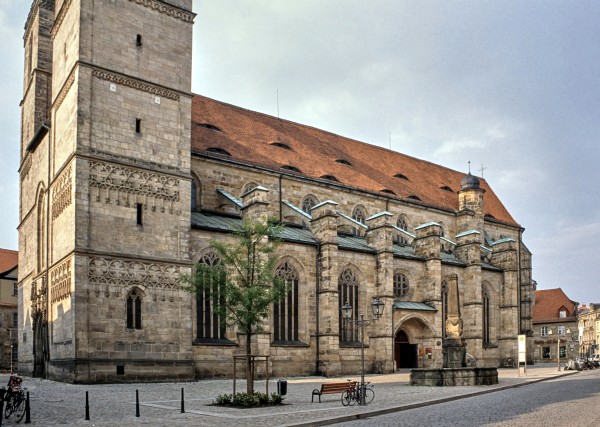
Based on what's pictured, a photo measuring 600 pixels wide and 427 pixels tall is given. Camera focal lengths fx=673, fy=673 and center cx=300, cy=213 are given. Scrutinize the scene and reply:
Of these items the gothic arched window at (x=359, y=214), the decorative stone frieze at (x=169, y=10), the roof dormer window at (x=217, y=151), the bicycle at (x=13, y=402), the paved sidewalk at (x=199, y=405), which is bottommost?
the paved sidewalk at (x=199, y=405)

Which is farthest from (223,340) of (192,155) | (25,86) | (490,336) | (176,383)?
(490,336)

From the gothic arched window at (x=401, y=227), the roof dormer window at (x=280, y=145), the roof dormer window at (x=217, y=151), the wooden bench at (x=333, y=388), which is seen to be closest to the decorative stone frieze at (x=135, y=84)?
the roof dormer window at (x=217, y=151)

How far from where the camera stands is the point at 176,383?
2808 cm

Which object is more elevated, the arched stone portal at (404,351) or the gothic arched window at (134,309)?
the gothic arched window at (134,309)

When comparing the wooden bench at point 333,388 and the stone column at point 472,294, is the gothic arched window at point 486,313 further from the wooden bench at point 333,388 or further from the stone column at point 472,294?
the wooden bench at point 333,388

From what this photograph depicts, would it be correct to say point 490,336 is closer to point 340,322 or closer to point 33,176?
point 340,322

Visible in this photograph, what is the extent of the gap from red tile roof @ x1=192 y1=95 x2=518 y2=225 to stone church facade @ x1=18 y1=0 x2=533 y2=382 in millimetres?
176

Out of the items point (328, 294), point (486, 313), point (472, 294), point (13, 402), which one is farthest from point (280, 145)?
point (13, 402)

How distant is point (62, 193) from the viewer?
30.0 m

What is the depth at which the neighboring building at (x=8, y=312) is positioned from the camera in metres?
55.8

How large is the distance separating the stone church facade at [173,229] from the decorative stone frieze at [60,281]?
7.3 inches

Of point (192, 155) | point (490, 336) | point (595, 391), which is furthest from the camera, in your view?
point (490, 336)

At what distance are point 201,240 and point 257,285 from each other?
1052cm

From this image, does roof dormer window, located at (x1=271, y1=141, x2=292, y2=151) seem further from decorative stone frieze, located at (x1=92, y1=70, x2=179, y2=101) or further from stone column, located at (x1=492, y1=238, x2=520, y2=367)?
stone column, located at (x1=492, y1=238, x2=520, y2=367)
